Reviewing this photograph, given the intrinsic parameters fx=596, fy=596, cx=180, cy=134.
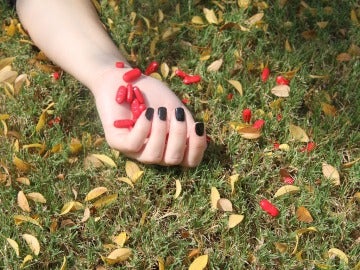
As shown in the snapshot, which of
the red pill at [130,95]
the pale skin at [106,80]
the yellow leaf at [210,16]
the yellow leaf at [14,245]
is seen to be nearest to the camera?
the yellow leaf at [14,245]

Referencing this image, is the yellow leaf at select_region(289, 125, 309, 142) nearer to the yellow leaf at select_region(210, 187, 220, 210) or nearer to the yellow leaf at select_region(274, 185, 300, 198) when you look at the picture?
the yellow leaf at select_region(274, 185, 300, 198)

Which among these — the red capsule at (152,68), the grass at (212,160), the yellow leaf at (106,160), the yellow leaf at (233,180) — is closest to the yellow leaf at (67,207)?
the grass at (212,160)

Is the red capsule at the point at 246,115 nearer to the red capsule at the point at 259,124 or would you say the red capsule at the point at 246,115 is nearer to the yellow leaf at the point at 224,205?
the red capsule at the point at 259,124

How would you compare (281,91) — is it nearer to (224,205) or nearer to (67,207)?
(224,205)

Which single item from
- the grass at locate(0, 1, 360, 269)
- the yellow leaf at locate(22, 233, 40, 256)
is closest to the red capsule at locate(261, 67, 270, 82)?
the grass at locate(0, 1, 360, 269)

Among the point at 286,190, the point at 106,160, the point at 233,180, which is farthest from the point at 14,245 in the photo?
the point at 286,190

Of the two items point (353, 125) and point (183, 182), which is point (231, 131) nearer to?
point (183, 182)

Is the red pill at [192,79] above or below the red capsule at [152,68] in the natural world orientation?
below
